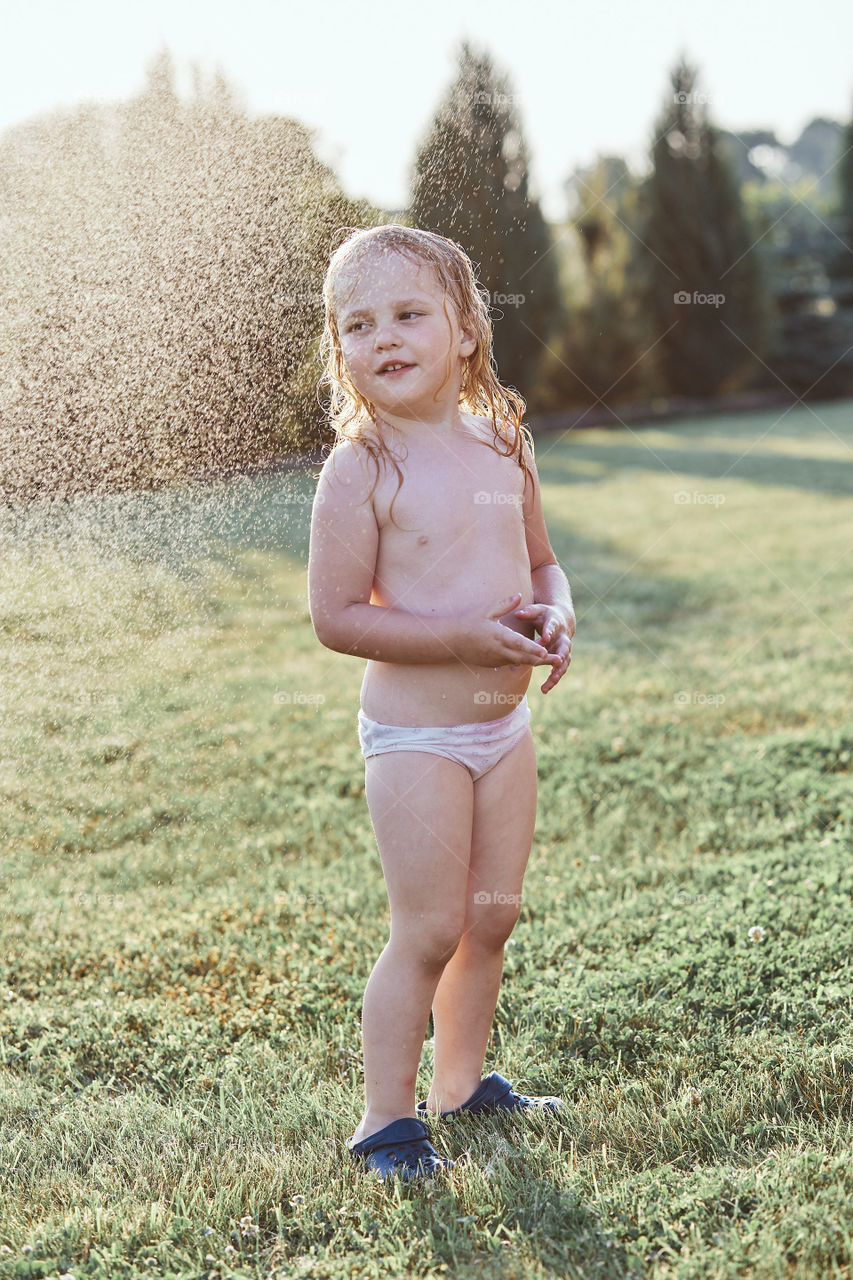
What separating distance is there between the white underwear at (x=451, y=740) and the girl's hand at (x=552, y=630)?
0.11m

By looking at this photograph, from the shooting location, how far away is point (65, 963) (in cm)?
265

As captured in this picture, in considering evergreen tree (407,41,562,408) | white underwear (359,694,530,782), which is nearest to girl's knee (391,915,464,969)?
white underwear (359,694,530,782)

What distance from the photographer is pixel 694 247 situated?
54.5ft

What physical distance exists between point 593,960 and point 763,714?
1837 millimetres

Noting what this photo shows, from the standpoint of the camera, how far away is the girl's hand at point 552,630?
1.78 m

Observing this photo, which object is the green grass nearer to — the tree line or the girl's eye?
the tree line

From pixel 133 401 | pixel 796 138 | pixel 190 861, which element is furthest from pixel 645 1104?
pixel 796 138

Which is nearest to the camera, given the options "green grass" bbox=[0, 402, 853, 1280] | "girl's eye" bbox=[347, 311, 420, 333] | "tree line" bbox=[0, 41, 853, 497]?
"green grass" bbox=[0, 402, 853, 1280]

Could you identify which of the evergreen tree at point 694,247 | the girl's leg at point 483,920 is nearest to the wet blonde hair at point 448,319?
the girl's leg at point 483,920

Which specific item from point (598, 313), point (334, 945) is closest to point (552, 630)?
point (334, 945)

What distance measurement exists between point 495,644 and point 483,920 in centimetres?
50

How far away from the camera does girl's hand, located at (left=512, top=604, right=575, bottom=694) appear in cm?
178

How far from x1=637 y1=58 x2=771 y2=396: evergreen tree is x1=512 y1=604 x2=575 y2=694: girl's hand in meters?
15.2

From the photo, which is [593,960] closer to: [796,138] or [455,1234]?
[455,1234]
